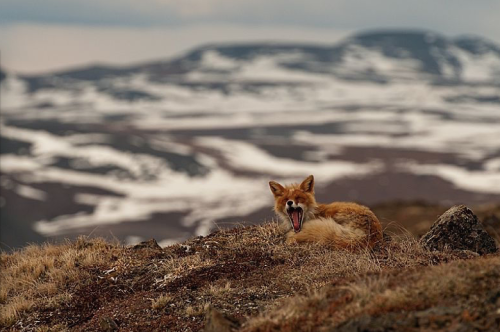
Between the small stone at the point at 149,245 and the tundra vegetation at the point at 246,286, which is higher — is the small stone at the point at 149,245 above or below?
below

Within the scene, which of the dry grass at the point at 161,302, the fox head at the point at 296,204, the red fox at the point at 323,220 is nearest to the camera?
the dry grass at the point at 161,302

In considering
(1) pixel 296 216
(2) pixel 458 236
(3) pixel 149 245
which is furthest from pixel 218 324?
(3) pixel 149 245

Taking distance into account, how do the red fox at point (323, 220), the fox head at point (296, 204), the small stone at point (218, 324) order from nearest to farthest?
the small stone at point (218, 324) < the red fox at point (323, 220) < the fox head at point (296, 204)

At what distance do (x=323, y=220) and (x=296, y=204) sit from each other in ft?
2.15

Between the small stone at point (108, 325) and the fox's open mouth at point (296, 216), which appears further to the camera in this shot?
the fox's open mouth at point (296, 216)

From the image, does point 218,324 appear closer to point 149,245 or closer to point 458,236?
point 458,236

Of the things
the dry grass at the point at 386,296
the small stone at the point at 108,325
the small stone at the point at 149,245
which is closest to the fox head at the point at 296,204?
the small stone at the point at 149,245

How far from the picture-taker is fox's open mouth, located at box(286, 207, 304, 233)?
44.7 ft

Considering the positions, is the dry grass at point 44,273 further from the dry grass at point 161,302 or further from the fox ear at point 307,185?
the fox ear at point 307,185

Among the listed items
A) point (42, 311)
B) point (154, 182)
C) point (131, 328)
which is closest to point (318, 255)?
point (131, 328)

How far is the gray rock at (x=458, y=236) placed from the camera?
42.5 feet

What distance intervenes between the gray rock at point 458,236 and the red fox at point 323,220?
1049 mm

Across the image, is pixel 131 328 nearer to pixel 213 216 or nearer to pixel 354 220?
pixel 354 220

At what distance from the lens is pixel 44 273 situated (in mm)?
14375
